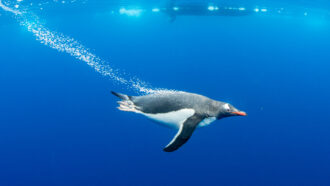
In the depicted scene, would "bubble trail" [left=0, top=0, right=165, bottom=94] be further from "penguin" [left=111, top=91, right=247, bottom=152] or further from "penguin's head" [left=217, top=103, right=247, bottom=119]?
"penguin's head" [left=217, top=103, right=247, bottom=119]

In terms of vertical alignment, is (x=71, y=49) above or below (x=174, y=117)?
above

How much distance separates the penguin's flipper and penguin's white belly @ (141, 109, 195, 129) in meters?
0.12

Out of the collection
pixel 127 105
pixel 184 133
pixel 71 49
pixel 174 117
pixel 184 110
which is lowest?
pixel 184 133

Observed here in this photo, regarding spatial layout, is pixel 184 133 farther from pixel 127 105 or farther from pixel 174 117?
pixel 127 105

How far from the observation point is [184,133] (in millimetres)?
4398

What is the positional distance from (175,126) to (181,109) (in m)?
0.44

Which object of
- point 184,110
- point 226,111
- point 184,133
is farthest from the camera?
point 184,110

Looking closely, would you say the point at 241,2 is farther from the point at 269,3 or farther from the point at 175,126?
Answer: the point at 175,126

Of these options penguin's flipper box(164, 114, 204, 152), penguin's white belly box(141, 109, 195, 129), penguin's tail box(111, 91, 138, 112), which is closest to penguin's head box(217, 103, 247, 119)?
penguin's flipper box(164, 114, 204, 152)

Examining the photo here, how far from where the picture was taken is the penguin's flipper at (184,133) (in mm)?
4156

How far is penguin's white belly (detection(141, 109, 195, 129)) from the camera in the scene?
4.78 meters

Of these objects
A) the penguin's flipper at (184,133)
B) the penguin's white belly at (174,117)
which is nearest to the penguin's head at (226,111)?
the penguin's flipper at (184,133)

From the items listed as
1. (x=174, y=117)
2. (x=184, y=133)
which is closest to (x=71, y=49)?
(x=174, y=117)

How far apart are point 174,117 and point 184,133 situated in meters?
0.56
